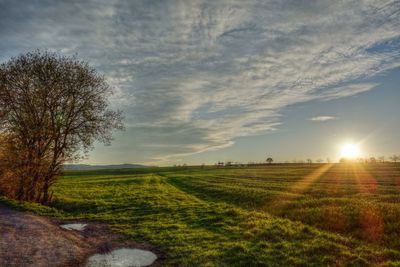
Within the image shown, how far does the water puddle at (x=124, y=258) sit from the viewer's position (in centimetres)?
1298

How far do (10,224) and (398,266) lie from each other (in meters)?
18.9

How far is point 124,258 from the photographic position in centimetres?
1393

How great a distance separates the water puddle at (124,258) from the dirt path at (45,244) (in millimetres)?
432

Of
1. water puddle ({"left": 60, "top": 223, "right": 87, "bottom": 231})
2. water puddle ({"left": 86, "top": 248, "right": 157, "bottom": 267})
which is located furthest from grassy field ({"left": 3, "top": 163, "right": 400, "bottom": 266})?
water puddle ({"left": 60, "top": 223, "right": 87, "bottom": 231})

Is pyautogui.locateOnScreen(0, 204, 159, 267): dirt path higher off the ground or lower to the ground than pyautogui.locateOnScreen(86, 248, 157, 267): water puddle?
higher

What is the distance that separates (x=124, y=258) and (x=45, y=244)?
3.86 m

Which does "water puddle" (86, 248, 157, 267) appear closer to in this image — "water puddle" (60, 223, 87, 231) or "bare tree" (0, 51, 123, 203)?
"water puddle" (60, 223, 87, 231)

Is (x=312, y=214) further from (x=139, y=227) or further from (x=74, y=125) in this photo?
(x=74, y=125)

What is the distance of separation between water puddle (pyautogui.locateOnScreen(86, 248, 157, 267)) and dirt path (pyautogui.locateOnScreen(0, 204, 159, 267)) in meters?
0.43

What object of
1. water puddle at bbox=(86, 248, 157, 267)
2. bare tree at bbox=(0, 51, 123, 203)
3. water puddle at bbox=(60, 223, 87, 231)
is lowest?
water puddle at bbox=(86, 248, 157, 267)

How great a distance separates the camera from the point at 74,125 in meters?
34.9

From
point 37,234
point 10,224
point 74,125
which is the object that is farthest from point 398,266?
point 74,125

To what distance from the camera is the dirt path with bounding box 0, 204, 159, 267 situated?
12.7 metres

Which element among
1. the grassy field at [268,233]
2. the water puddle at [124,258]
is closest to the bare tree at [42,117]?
the grassy field at [268,233]
